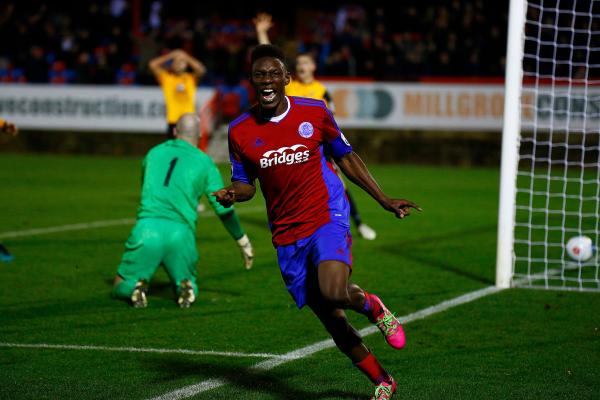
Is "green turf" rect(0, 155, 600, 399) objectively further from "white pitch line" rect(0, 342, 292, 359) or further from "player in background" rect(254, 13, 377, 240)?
"player in background" rect(254, 13, 377, 240)

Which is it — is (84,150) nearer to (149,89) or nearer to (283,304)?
(149,89)

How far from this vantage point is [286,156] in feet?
17.5

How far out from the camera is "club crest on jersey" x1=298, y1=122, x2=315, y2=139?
5.37m

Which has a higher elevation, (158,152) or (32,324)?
(158,152)

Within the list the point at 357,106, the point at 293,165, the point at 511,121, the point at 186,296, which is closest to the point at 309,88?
the point at 511,121

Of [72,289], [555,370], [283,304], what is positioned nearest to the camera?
[555,370]

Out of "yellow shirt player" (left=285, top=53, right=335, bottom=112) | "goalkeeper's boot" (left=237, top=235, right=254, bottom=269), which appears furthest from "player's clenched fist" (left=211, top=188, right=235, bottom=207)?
"yellow shirt player" (left=285, top=53, right=335, bottom=112)

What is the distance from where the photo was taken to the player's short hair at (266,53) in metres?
5.31

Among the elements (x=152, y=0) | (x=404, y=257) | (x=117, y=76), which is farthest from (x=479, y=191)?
(x=152, y=0)

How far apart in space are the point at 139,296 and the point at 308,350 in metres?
2.06

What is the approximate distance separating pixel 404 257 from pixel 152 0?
23.1m

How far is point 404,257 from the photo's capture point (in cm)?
1105

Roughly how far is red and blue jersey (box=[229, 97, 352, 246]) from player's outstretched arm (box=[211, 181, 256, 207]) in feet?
0.31

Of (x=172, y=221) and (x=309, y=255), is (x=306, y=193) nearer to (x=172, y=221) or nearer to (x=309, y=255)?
(x=309, y=255)
